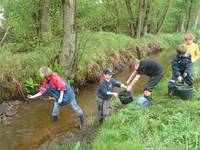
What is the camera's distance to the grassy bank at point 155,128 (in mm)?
7133

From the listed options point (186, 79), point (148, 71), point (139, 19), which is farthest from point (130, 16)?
point (148, 71)

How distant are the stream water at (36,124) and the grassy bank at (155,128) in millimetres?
1822

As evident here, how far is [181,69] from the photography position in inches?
433

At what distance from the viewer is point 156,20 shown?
1444 inches

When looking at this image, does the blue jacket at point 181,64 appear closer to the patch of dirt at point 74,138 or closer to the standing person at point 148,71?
the standing person at point 148,71

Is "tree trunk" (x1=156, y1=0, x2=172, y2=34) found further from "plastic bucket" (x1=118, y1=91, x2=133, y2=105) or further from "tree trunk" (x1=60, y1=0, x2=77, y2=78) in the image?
"plastic bucket" (x1=118, y1=91, x2=133, y2=105)

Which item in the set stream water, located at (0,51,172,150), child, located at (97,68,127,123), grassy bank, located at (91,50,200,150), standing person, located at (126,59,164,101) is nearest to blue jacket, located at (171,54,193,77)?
standing person, located at (126,59,164,101)

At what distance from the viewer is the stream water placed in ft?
31.7

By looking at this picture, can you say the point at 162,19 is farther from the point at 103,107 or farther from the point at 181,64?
the point at 103,107

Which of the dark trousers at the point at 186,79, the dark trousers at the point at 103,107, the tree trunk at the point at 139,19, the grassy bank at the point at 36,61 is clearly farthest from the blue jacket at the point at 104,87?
the tree trunk at the point at 139,19

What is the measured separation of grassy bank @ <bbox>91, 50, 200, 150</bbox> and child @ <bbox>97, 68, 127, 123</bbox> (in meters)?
0.66

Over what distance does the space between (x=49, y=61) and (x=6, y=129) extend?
175 inches

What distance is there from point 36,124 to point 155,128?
4296 millimetres

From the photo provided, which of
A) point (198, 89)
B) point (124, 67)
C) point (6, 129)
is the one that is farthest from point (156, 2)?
point (6, 129)
